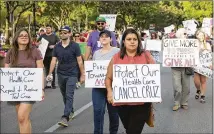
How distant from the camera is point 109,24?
1941cm

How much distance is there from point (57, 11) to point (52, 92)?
132ft

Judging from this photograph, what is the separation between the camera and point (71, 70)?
817 centimetres

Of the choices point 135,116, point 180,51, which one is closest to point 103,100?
point 135,116

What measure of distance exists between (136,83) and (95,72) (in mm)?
1785

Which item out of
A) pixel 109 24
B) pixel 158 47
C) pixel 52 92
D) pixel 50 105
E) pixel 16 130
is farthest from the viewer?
pixel 109 24

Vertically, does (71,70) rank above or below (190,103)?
above

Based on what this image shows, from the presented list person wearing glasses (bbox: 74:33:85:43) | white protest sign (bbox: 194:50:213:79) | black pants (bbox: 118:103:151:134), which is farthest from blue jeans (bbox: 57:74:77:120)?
person wearing glasses (bbox: 74:33:85:43)

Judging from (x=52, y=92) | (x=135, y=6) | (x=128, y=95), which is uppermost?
(x=135, y=6)

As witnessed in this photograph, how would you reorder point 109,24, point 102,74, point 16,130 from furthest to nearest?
point 109,24 → point 16,130 → point 102,74

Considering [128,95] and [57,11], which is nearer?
[128,95]

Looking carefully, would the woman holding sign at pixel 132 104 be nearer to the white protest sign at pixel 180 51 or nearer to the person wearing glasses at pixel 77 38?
the white protest sign at pixel 180 51

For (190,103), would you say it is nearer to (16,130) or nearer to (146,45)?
(16,130)

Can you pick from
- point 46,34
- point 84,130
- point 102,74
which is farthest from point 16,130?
point 46,34

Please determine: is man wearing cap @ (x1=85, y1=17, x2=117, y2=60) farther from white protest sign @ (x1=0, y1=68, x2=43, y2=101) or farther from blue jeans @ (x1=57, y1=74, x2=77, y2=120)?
white protest sign @ (x1=0, y1=68, x2=43, y2=101)
